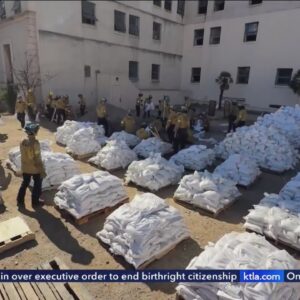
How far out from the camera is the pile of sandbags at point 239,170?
675 cm

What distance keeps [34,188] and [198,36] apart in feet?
69.1

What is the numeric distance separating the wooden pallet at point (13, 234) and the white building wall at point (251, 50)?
1886cm

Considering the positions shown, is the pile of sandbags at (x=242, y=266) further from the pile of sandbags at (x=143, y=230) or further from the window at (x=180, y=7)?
the window at (x=180, y=7)

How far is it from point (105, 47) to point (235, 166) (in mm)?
13307

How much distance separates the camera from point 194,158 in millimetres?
7746

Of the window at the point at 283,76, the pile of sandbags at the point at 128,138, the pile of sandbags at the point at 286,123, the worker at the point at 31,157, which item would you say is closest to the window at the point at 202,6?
the window at the point at 283,76

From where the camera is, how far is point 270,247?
11.3 feet

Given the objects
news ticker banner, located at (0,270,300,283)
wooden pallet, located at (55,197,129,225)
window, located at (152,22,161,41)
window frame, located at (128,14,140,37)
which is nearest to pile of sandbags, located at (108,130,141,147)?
wooden pallet, located at (55,197,129,225)

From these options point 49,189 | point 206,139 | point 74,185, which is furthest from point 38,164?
point 206,139

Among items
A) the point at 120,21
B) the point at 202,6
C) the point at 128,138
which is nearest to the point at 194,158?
the point at 128,138

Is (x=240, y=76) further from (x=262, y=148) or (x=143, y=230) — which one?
(x=143, y=230)

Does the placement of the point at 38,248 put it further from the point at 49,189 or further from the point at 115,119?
the point at 115,119

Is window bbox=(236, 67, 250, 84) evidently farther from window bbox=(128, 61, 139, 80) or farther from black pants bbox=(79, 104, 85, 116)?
black pants bbox=(79, 104, 85, 116)

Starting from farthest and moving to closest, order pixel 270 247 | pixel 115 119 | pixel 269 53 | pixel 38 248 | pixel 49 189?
1. pixel 269 53
2. pixel 115 119
3. pixel 49 189
4. pixel 38 248
5. pixel 270 247
